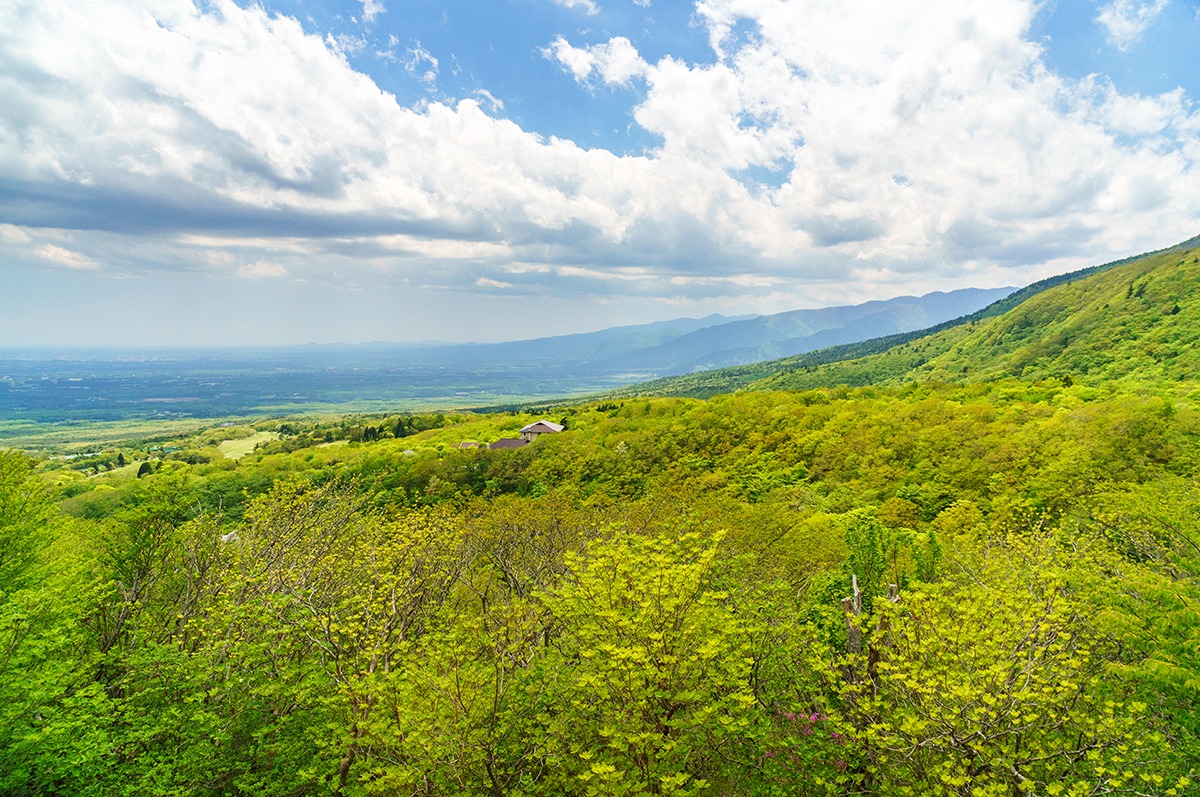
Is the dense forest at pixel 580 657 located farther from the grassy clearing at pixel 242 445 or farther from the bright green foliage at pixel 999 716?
the grassy clearing at pixel 242 445

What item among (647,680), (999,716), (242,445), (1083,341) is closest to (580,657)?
(647,680)

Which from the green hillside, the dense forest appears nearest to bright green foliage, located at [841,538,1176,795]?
the dense forest

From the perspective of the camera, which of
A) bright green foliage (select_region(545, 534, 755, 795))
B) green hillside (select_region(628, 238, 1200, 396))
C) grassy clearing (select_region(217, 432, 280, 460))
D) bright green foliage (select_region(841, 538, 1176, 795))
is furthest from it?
grassy clearing (select_region(217, 432, 280, 460))

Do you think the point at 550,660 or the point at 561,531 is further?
the point at 561,531

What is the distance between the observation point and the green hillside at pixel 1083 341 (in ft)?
327

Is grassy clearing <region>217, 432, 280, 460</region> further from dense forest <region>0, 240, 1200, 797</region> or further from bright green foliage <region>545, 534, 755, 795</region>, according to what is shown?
bright green foliage <region>545, 534, 755, 795</region>

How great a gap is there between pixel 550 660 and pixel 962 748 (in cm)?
828

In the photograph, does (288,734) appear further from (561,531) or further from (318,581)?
(561,531)

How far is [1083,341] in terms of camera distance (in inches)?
4889

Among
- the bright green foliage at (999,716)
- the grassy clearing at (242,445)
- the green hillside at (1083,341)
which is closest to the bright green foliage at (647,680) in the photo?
the bright green foliage at (999,716)

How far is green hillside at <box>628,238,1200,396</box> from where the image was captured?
9981 centimetres

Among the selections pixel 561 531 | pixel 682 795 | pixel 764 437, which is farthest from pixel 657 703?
pixel 764 437

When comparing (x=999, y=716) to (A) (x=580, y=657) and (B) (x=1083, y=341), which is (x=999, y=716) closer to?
(A) (x=580, y=657)

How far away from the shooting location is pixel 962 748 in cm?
952
